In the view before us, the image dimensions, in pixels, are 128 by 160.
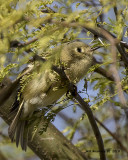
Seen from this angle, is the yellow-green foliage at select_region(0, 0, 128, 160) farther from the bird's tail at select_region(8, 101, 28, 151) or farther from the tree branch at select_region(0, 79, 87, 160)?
the bird's tail at select_region(8, 101, 28, 151)

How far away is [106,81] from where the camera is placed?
2025mm

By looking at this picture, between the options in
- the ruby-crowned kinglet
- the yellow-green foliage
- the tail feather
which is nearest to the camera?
the yellow-green foliage

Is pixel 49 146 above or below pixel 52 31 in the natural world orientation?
below

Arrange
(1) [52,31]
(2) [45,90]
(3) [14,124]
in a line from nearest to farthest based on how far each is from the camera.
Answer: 1. (1) [52,31]
2. (2) [45,90]
3. (3) [14,124]

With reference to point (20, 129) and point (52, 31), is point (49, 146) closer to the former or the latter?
point (20, 129)

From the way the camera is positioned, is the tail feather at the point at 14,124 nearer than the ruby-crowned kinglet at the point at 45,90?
→ No

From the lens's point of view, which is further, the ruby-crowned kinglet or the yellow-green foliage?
the ruby-crowned kinglet

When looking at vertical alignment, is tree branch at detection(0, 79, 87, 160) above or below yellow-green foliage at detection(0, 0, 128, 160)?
below

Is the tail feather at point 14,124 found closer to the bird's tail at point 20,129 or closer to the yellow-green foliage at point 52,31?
the bird's tail at point 20,129

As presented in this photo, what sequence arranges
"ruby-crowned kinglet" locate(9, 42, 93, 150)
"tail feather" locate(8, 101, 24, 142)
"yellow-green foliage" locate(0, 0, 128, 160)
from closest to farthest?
"yellow-green foliage" locate(0, 0, 128, 160), "ruby-crowned kinglet" locate(9, 42, 93, 150), "tail feather" locate(8, 101, 24, 142)

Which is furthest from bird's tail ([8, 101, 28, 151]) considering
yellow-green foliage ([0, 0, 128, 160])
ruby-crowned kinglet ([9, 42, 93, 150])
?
yellow-green foliage ([0, 0, 128, 160])

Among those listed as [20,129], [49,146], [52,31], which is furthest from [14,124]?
[52,31]

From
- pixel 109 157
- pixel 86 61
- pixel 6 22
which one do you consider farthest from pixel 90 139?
pixel 6 22

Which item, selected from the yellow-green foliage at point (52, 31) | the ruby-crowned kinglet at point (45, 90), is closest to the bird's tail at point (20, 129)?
the ruby-crowned kinglet at point (45, 90)
